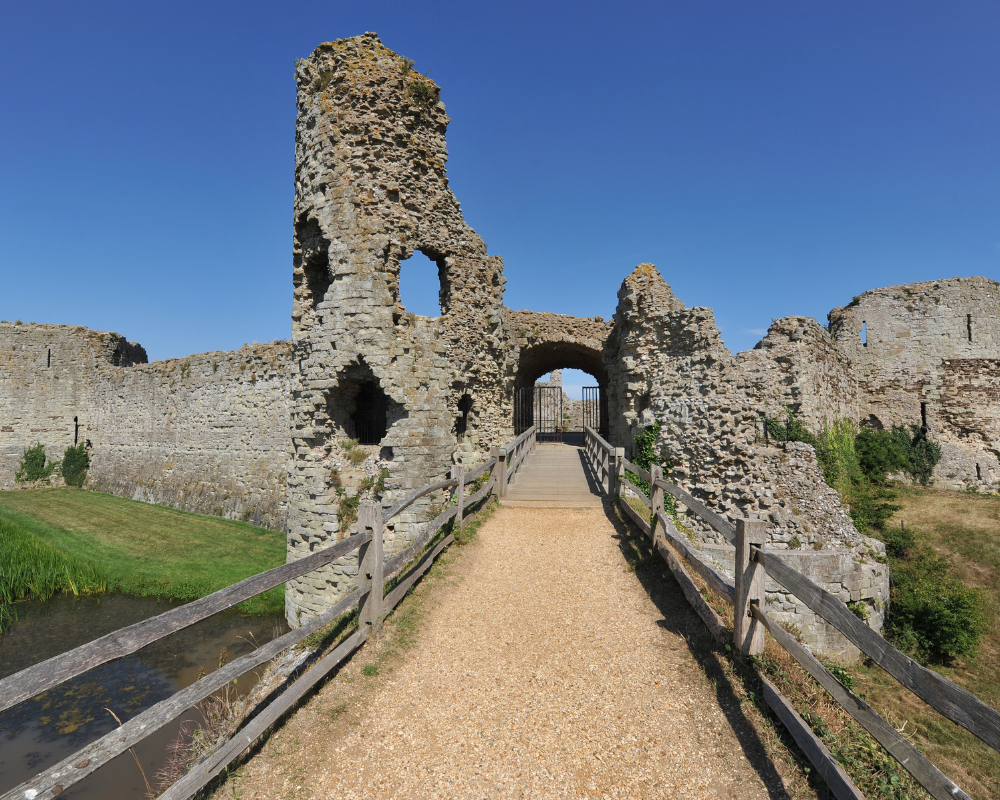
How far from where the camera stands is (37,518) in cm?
1916

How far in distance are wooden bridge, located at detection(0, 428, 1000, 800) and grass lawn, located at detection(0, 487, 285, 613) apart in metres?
8.25

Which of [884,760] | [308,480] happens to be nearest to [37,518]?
[308,480]

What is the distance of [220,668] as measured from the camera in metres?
3.65

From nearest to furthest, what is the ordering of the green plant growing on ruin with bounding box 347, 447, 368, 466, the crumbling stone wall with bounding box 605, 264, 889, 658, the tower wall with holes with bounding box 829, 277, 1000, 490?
the crumbling stone wall with bounding box 605, 264, 889, 658, the green plant growing on ruin with bounding box 347, 447, 368, 466, the tower wall with holes with bounding box 829, 277, 1000, 490

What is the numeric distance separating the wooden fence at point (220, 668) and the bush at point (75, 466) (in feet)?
87.3

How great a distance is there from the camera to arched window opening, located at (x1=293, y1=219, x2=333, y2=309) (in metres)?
10.5

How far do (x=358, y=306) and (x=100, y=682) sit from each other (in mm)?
8308

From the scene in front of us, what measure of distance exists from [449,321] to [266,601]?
809cm

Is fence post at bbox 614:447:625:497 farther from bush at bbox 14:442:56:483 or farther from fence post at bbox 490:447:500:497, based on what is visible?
bush at bbox 14:442:56:483

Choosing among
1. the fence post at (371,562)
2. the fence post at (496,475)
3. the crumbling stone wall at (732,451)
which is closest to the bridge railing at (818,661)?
the fence post at (371,562)

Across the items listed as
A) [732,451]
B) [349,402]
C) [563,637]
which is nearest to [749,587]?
[563,637]

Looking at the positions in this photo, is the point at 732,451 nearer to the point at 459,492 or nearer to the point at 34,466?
the point at 459,492

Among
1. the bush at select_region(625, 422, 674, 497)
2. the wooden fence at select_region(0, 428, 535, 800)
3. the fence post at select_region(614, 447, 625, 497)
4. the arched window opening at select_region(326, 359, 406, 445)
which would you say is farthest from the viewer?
the bush at select_region(625, 422, 674, 497)

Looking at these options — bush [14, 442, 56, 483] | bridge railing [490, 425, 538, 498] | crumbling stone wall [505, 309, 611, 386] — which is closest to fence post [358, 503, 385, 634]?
bridge railing [490, 425, 538, 498]
